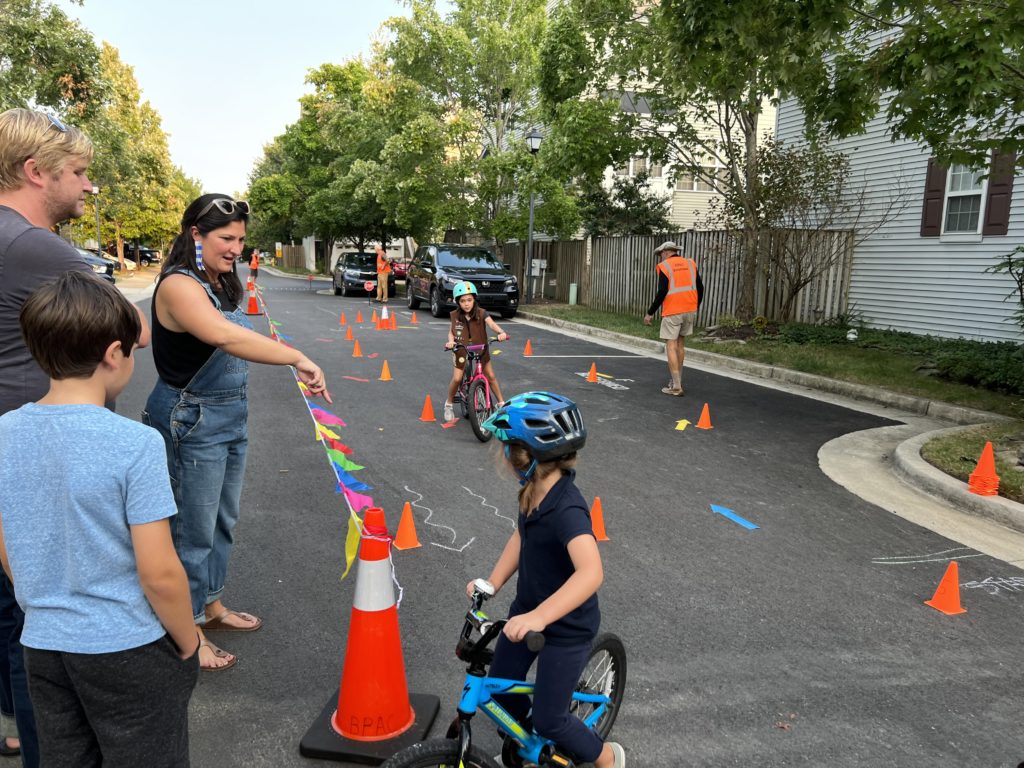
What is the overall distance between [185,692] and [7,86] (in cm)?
1948

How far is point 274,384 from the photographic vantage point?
1033cm

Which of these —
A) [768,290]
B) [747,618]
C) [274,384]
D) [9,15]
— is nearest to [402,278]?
[9,15]

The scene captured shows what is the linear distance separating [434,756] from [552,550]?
715 millimetres

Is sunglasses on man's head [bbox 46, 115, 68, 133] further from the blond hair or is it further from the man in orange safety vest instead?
the man in orange safety vest

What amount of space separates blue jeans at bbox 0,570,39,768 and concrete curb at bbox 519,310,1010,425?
923cm

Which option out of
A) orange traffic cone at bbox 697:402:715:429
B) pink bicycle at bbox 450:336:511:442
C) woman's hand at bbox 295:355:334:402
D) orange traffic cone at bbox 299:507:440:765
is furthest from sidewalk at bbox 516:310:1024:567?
woman's hand at bbox 295:355:334:402

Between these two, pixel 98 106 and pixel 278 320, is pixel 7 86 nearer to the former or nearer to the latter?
pixel 98 106

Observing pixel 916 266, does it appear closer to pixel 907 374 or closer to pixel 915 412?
pixel 907 374

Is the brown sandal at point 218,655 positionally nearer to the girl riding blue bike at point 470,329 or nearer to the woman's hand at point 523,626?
the woman's hand at point 523,626

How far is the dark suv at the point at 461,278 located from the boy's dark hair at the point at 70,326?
18508 mm

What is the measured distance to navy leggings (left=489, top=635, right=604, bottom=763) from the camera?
2.34 meters

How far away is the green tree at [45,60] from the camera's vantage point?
55.5ft

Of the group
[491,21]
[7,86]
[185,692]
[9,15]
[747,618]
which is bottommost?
[747,618]

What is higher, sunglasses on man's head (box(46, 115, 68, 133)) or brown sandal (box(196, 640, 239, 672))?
sunglasses on man's head (box(46, 115, 68, 133))
